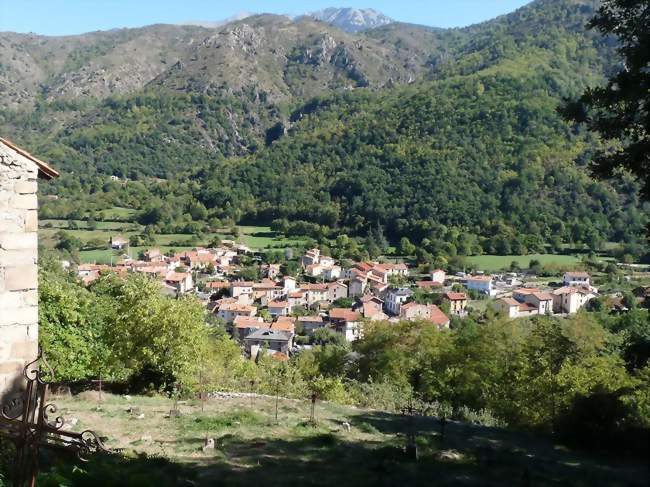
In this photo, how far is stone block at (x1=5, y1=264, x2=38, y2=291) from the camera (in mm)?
5773

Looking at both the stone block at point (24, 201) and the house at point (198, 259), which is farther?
the house at point (198, 259)

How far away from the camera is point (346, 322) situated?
164 ft

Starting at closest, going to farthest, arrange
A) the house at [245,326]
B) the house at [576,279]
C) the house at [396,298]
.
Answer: the house at [245,326]
the house at [396,298]
the house at [576,279]

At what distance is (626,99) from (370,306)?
4868 cm

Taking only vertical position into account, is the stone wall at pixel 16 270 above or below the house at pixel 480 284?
above

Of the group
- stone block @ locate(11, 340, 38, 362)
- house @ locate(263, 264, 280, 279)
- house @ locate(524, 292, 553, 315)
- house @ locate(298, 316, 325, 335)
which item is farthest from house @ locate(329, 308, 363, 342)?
stone block @ locate(11, 340, 38, 362)

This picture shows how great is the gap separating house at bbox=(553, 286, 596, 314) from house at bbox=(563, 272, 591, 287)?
17.2 ft

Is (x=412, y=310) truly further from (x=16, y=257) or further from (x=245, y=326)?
(x=16, y=257)

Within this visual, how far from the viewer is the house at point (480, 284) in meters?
60.6

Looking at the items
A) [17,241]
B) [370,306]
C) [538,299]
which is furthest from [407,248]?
[17,241]

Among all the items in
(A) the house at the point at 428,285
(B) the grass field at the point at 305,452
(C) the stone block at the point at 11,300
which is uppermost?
(C) the stone block at the point at 11,300

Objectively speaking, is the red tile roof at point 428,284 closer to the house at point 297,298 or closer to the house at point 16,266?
the house at point 297,298

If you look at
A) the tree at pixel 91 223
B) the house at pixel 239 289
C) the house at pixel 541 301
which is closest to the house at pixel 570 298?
the house at pixel 541 301

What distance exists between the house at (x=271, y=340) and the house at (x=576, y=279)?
3099 cm
